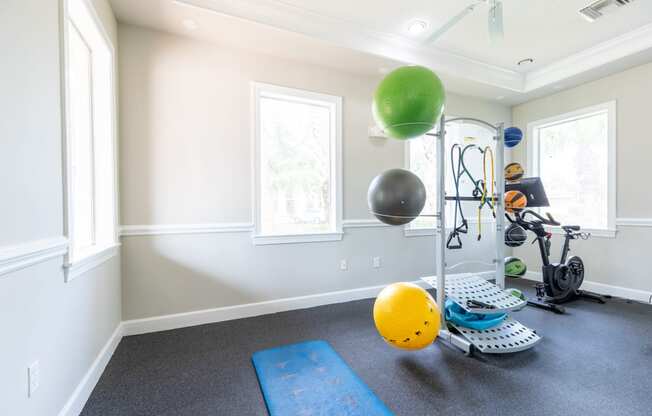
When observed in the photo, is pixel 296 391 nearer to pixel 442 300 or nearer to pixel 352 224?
pixel 442 300

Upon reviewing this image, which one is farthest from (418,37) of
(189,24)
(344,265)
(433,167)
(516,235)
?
(344,265)

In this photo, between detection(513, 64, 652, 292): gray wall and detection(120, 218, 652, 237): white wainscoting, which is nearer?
detection(120, 218, 652, 237): white wainscoting

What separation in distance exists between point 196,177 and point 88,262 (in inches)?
48.1

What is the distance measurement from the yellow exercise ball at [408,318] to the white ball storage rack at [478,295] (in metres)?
0.43

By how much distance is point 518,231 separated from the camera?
11.0 feet

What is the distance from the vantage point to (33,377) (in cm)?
117

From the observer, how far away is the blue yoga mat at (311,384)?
1.57 meters

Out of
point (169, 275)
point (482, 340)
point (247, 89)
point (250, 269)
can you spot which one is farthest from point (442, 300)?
point (247, 89)

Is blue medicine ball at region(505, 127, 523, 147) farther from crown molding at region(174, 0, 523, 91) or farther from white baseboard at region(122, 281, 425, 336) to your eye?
white baseboard at region(122, 281, 425, 336)

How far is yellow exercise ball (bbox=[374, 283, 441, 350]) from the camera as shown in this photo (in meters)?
1.89

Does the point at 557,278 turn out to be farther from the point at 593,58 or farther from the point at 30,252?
the point at 30,252

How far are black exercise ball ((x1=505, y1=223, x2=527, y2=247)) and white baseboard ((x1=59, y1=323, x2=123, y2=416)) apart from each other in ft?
13.5

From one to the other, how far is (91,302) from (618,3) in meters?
4.98

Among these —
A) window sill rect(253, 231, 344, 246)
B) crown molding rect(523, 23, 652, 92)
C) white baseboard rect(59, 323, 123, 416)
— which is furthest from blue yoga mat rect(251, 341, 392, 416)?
crown molding rect(523, 23, 652, 92)
